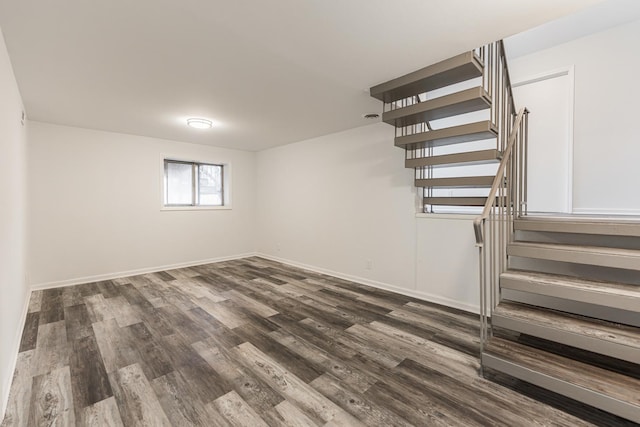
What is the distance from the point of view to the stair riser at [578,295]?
162 cm

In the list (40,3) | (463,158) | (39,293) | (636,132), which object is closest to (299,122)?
(463,158)

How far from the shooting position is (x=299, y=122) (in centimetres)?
403

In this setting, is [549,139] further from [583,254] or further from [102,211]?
[102,211]

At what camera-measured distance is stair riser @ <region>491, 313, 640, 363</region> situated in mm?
1546

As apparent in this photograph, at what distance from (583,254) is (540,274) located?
325mm

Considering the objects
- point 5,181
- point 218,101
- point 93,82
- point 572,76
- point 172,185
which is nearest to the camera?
point 5,181

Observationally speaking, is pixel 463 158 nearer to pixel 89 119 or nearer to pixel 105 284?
pixel 89 119

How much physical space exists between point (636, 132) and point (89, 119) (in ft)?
20.8

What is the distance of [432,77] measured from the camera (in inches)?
93.5

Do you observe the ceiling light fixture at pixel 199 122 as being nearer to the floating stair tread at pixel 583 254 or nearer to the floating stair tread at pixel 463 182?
the floating stair tread at pixel 463 182

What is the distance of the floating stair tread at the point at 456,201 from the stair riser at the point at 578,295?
1.12 metres

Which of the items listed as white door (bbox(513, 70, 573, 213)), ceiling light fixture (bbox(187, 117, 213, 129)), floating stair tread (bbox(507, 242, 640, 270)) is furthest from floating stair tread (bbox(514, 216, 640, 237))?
ceiling light fixture (bbox(187, 117, 213, 129))

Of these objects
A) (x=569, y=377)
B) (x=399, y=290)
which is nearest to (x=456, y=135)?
(x=569, y=377)

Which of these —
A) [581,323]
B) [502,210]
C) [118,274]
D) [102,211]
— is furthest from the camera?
[118,274]
